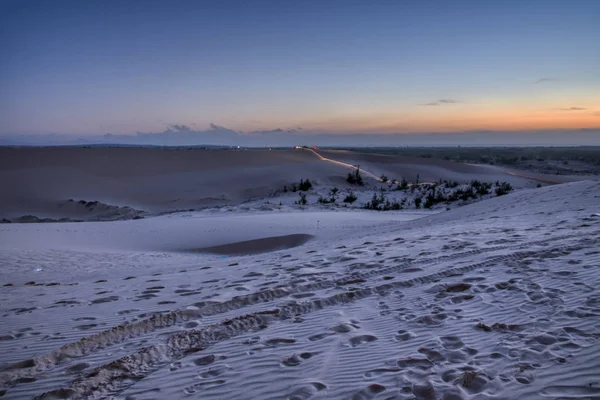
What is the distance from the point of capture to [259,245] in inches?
384

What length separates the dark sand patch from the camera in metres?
9.48

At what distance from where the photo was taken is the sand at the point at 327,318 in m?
2.71

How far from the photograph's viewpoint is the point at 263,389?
2.69m

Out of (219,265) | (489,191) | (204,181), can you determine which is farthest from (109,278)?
(204,181)

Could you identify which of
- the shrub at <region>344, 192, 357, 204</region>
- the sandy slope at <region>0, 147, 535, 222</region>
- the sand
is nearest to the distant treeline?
the sandy slope at <region>0, 147, 535, 222</region>

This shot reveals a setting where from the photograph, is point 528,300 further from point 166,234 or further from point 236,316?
point 166,234

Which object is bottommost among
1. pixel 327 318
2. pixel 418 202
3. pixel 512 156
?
pixel 418 202

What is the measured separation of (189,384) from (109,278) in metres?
4.31

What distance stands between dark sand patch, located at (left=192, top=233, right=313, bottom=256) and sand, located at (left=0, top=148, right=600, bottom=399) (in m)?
0.40

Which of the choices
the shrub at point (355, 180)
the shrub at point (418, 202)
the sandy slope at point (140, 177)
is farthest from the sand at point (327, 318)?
the shrub at point (355, 180)

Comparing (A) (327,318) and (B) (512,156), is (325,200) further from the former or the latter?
(B) (512,156)

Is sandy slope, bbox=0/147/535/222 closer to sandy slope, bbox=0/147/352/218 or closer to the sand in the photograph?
sandy slope, bbox=0/147/352/218

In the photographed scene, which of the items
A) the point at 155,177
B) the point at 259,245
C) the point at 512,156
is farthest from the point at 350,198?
the point at 512,156

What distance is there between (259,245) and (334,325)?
20.6ft
